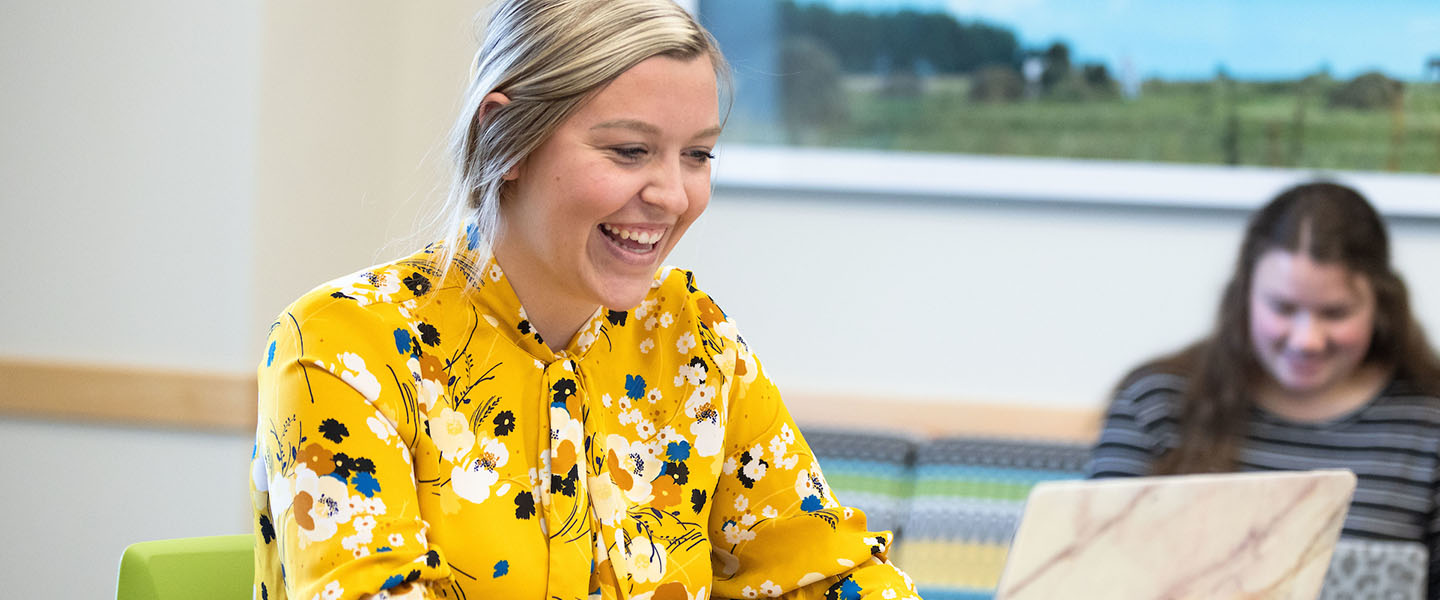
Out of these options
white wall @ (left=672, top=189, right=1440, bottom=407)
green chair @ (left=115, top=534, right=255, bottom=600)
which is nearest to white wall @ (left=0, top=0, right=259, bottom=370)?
white wall @ (left=672, top=189, right=1440, bottom=407)

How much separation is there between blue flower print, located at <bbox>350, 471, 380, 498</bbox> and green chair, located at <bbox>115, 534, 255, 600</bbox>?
1.10ft

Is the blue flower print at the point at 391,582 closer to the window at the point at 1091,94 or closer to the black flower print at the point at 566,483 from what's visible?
the black flower print at the point at 566,483

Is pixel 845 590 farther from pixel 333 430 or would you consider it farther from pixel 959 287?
pixel 959 287

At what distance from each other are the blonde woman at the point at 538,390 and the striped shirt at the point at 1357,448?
1.04 metres

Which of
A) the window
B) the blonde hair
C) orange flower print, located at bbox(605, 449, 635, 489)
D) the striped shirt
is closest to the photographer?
the blonde hair

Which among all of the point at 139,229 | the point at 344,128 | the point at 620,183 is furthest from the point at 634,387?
the point at 344,128

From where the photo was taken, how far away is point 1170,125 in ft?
9.21

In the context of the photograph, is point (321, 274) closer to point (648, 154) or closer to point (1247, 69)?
point (648, 154)

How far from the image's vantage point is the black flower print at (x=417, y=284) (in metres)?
1.27

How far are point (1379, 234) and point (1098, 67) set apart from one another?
0.74 m

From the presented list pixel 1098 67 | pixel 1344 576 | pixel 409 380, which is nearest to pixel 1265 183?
pixel 1098 67

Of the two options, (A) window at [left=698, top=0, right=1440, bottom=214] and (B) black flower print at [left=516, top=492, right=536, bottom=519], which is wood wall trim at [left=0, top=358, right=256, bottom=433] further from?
(B) black flower print at [left=516, top=492, right=536, bottom=519]

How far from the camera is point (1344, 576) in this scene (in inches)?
73.1

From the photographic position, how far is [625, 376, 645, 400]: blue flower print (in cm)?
137
